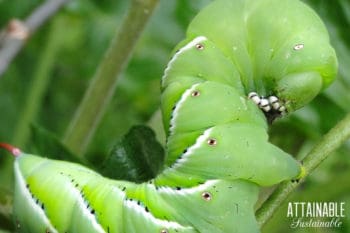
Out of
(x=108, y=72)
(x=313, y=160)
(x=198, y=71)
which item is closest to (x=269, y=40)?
(x=198, y=71)

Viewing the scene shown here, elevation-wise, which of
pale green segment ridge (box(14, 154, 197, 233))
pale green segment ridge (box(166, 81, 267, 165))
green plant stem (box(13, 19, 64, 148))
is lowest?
green plant stem (box(13, 19, 64, 148))

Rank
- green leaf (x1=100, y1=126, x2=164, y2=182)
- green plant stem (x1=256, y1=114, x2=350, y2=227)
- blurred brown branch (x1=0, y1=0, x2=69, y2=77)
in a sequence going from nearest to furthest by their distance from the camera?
1. green plant stem (x1=256, y1=114, x2=350, y2=227)
2. green leaf (x1=100, y1=126, x2=164, y2=182)
3. blurred brown branch (x1=0, y1=0, x2=69, y2=77)

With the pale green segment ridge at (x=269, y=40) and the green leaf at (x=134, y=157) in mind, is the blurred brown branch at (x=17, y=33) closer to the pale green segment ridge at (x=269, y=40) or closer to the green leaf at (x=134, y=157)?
the green leaf at (x=134, y=157)

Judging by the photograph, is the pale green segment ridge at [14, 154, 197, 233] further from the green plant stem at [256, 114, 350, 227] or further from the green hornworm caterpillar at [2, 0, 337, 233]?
the green plant stem at [256, 114, 350, 227]

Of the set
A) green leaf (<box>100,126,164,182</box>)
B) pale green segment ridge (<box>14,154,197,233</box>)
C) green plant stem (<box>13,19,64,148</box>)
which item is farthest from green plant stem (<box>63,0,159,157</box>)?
green plant stem (<box>13,19,64,148</box>)

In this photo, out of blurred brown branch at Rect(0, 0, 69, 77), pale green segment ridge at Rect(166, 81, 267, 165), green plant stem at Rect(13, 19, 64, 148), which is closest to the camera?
pale green segment ridge at Rect(166, 81, 267, 165)

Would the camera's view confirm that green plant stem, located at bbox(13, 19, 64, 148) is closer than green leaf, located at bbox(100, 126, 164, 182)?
No

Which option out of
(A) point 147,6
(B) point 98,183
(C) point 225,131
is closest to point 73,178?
(B) point 98,183

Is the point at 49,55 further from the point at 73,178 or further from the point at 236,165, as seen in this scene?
the point at 236,165
